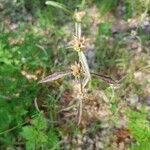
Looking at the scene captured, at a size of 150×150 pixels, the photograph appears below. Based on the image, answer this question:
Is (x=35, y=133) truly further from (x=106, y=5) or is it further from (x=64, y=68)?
(x=106, y=5)

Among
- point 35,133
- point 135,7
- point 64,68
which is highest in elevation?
point 135,7

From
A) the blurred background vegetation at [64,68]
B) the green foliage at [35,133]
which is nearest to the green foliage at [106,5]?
the blurred background vegetation at [64,68]

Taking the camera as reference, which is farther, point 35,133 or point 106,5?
point 106,5

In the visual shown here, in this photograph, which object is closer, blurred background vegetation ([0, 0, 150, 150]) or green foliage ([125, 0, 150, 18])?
blurred background vegetation ([0, 0, 150, 150])

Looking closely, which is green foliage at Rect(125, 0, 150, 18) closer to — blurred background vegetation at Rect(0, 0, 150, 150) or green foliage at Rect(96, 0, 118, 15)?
blurred background vegetation at Rect(0, 0, 150, 150)

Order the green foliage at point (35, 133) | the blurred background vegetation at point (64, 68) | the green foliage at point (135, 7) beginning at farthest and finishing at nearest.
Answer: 1. the green foliage at point (135, 7)
2. the blurred background vegetation at point (64, 68)
3. the green foliage at point (35, 133)

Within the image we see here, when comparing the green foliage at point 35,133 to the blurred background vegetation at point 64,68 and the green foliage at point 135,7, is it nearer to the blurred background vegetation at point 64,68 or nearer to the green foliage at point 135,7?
the blurred background vegetation at point 64,68

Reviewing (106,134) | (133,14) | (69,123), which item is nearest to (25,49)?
(69,123)

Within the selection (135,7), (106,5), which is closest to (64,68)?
(106,5)

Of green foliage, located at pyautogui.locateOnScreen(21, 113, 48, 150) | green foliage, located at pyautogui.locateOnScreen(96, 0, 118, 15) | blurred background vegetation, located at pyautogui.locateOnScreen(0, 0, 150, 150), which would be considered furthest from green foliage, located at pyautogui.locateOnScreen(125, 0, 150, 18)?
green foliage, located at pyautogui.locateOnScreen(21, 113, 48, 150)
